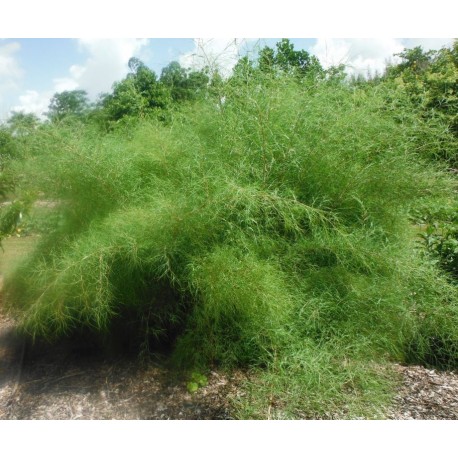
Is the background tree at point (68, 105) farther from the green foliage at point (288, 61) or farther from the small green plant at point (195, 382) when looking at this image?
the small green plant at point (195, 382)

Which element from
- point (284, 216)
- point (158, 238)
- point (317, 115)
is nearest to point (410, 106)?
point (317, 115)

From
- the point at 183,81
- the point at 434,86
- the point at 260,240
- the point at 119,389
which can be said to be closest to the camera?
the point at 119,389

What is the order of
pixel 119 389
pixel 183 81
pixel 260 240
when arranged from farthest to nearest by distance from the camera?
Answer: 1. pixel 183 81
2. pixel 260 240
3. pixel 119 389

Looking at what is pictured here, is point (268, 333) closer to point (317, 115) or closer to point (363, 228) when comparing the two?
point (363, 228)

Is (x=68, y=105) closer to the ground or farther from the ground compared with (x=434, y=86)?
closer to the ground

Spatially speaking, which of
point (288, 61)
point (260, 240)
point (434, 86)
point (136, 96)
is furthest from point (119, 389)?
point (434, 86)

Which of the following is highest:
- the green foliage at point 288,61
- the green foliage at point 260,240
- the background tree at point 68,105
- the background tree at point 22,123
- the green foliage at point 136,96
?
the green foliage at point 288,61

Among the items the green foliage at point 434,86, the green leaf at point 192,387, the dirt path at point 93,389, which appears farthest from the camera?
the green foliage at point 434,86

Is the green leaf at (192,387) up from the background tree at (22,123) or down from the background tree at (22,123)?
down

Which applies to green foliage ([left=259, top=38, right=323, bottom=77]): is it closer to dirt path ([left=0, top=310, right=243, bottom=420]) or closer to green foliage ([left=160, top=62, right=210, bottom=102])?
green foliage ([left=160, top=62, right=210, bottom=102])

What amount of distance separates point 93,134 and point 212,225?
933mm

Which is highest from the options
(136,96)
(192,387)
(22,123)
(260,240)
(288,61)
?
(288,61)

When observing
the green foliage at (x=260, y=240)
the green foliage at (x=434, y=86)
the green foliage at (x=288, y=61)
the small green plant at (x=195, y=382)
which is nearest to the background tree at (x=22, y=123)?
the green foliage at (x=260, y=240)

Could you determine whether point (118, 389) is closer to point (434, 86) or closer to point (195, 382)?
point (195, 382)
